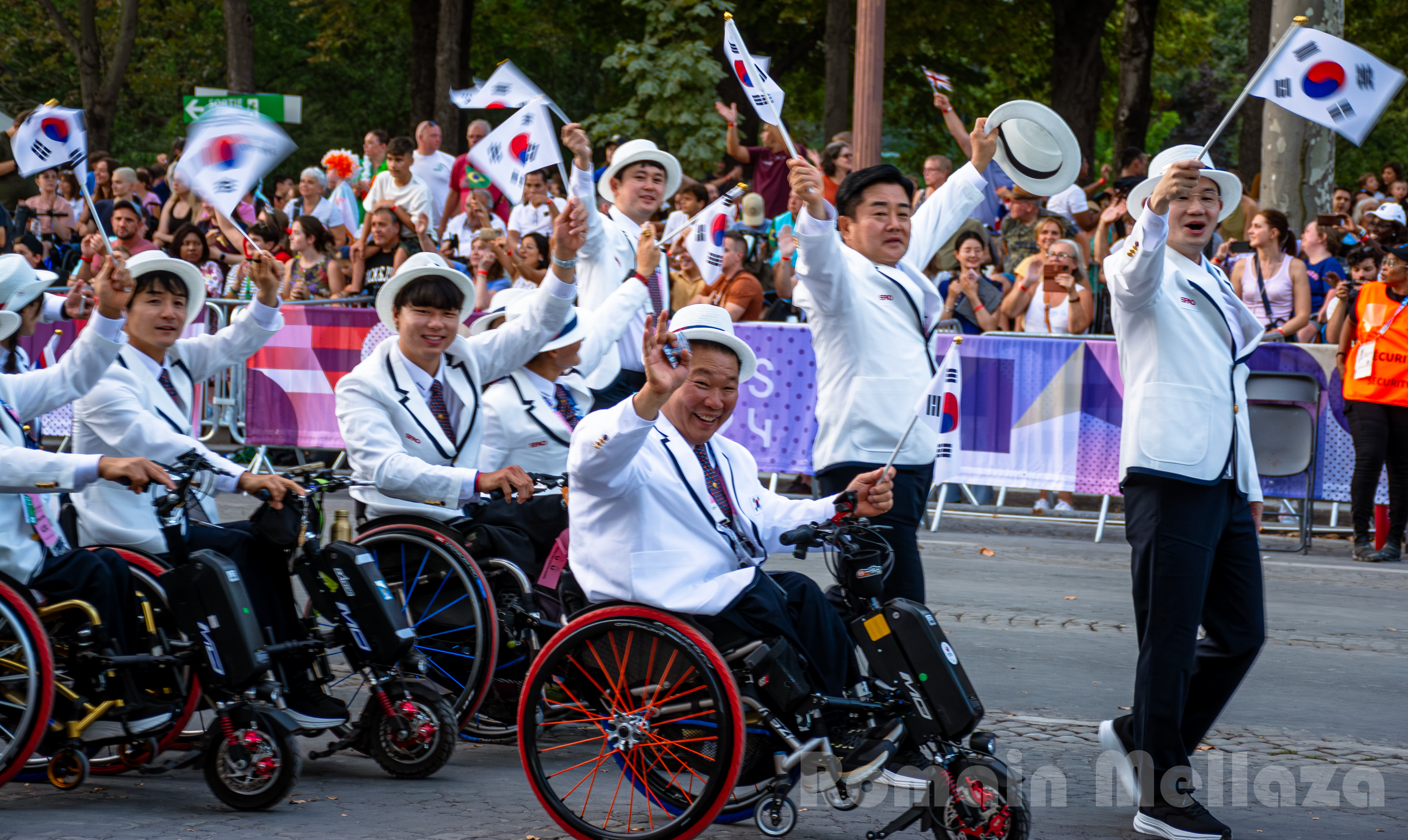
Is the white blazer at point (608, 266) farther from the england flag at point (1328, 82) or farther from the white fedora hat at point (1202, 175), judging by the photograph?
the england flag at point (1328, 82)

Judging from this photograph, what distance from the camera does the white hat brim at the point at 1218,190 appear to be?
4930mm

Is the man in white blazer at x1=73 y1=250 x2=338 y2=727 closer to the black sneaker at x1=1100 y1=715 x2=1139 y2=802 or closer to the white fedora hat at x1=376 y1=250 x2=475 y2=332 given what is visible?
the white fedora hat at x1=376 y1=250 x2=475 y2=332

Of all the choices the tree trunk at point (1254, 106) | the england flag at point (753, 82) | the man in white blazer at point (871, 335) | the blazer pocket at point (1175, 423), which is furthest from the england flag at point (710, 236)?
the tree trunk at point (1254, 106)

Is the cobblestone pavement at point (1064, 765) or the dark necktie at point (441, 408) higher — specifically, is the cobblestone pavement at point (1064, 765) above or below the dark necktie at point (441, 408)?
below

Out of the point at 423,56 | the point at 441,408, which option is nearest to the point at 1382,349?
the point at 441,408

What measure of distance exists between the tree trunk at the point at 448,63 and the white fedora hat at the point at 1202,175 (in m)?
20.8

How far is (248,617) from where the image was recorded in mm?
4941

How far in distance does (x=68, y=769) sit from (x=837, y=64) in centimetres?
1945

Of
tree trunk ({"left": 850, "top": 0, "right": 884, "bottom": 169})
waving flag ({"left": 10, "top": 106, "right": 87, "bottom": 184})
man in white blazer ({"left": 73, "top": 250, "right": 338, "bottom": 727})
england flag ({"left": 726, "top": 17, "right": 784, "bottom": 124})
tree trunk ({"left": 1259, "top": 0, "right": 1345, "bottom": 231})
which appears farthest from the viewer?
tree trunk ({"left": 1259, "top": 0, "right": 1345, "bottom": 231})

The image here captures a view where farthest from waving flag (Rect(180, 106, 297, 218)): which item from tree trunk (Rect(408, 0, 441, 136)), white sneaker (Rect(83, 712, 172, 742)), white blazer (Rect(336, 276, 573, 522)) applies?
tree trunk (Rect(408, 0, 441, 136))

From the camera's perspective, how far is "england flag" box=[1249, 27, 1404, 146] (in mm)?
4988

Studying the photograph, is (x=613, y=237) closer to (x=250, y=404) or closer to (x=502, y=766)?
(x=502, y=766)

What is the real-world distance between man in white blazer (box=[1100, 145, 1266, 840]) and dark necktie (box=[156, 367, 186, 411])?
136 inches

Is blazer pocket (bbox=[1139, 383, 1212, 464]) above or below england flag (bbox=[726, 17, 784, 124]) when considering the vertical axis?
below
